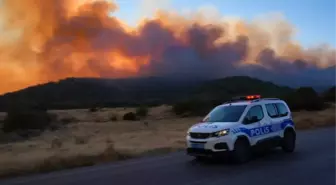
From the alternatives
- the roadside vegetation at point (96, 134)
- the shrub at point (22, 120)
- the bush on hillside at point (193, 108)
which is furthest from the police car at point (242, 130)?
the bush on hillside at point (193, 108)

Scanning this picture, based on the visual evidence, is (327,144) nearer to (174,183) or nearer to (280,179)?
(280,179)

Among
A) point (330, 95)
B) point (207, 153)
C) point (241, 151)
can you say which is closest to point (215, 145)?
Result: point (207, 153)

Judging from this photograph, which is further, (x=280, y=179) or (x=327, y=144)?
(x=327, y=144)

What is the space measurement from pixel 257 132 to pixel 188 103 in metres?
46.0

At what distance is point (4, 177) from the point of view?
1385cm

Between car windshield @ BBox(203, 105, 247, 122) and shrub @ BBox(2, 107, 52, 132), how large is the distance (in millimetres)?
34920

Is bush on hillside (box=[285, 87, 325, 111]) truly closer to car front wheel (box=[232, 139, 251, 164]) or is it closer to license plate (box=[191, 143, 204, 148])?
car front wheel (box=[232, 139, 251, 164])

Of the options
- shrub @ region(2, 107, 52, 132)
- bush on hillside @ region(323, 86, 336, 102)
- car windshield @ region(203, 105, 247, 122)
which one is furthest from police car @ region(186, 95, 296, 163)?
bush on hillside @ region(323, 86, 336, 102)

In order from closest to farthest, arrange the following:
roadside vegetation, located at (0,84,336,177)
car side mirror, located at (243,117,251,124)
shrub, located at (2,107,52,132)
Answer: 1. car side mirror, located at (243,117,251,124)
2. roadside vegetation, located at (0,84,336,177)
3. shrub, located at (2,107,52,132)

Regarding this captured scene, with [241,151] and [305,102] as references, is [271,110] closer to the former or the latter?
[241,151]

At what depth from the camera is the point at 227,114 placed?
47.6ft

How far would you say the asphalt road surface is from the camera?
10.7 meters

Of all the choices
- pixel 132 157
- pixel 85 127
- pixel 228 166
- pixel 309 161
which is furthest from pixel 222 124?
pixel 85 127

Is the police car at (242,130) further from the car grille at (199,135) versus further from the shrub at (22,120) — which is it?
the shrub at (22,120)
